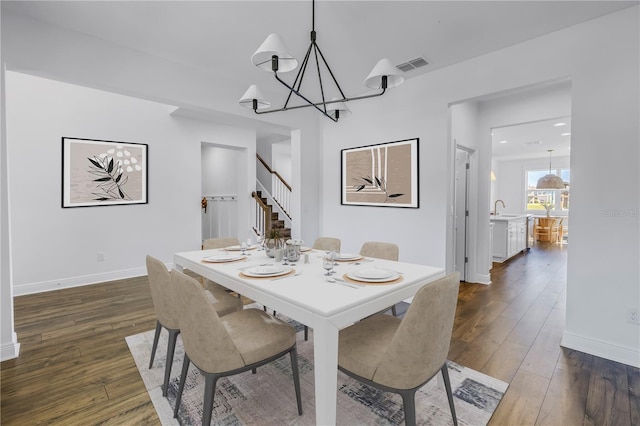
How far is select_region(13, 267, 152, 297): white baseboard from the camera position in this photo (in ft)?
12.3

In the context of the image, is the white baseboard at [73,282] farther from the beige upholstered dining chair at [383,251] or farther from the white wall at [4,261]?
the beige upholstered dining chair at [383,251]

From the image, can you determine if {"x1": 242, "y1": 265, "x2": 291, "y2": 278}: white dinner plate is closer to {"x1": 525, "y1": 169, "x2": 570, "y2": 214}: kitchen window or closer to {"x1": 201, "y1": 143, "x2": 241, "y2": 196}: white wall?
{"x1": 201, "y1": 143, "x2": 241, "y2": 196}: white wall

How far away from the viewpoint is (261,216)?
597cm

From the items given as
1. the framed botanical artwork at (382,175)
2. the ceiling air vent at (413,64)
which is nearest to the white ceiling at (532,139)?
the framed botanical artwork at (382,175)

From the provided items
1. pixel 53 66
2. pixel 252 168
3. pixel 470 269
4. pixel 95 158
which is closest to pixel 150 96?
pixel 53 66

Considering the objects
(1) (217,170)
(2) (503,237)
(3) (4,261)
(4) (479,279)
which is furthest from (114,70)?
(2) (503,237)

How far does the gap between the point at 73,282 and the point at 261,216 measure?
303cm

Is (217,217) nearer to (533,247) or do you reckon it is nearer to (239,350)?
(239,350)

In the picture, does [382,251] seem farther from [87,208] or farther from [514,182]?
[514,182]

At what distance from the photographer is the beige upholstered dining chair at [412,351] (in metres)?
1.30

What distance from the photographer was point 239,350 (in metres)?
1.52

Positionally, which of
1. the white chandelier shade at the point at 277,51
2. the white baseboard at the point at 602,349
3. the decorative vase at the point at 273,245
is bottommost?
the white baseboard at the point at 602,349

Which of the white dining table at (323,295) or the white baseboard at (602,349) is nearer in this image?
the white dining table at (323,295)

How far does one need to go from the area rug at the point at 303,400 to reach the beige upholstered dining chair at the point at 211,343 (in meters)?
0.23
